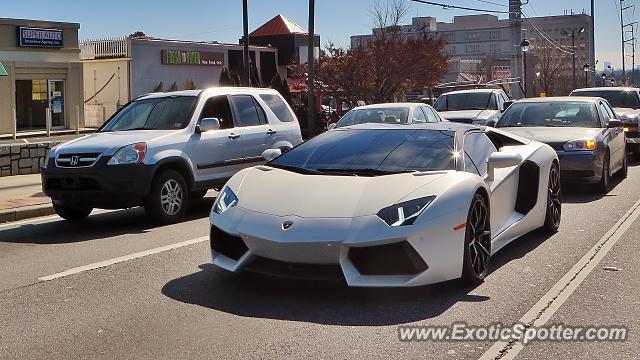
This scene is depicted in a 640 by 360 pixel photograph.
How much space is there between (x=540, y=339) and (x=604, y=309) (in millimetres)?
946

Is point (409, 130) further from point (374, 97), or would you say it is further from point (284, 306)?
point (374, 97)

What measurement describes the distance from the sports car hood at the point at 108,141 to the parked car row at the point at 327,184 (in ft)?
0.07

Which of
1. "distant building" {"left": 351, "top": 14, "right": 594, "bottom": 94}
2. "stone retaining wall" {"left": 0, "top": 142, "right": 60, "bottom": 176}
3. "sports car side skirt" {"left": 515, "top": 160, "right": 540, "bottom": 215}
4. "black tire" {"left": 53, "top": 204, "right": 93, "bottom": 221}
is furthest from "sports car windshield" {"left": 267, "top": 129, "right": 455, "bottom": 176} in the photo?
"distant building" {"left": 351, "top": 14, "right": 594, "bottom": 94}

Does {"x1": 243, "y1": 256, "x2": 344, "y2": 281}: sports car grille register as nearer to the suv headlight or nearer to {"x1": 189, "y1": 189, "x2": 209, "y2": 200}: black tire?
the suv headlight

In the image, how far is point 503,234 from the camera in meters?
6.61

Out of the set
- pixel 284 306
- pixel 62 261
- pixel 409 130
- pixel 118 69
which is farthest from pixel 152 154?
pixel 118 69

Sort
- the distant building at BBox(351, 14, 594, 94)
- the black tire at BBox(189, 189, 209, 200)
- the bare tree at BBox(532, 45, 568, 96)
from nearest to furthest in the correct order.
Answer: the black tire at BBox(189, 189, 209, 200), the bare tree at BBox(532, 45, 568, 96), the distant building at BBox(351, 14, 594, 94)

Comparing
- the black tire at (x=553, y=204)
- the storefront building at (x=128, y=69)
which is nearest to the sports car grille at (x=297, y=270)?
the black tire at (x=553, y=204)

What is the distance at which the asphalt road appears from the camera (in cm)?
446

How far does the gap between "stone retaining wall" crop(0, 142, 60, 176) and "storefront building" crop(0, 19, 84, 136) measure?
45.9ft

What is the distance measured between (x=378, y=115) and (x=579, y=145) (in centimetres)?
528

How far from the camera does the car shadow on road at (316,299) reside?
5055 mm

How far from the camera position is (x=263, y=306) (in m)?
5.30

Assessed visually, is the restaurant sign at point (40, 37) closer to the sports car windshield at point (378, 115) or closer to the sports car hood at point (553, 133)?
the sports car windshield at point (378, 115)
